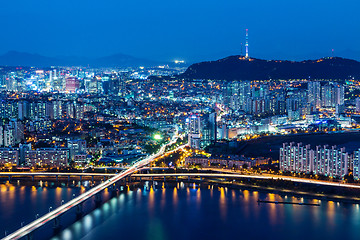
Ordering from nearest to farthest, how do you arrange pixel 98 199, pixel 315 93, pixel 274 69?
1. pixel 98 199
2. pixel 315 93
3. pixel 274 69

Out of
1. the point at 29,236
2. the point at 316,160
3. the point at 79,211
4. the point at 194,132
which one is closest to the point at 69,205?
the point at 79,211

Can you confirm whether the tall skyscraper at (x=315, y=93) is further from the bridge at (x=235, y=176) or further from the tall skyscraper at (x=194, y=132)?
the bridge at (x=235, y=176)

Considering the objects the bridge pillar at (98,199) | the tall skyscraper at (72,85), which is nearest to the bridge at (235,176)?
the bridge pillar at (98,199)

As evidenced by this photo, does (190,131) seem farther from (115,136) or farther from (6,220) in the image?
(6,220)

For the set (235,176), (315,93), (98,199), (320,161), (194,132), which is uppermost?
(315,93)

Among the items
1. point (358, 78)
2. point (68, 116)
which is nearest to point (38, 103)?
point (68, 116)

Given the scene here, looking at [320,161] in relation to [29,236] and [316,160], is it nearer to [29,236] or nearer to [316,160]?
[316,160]
